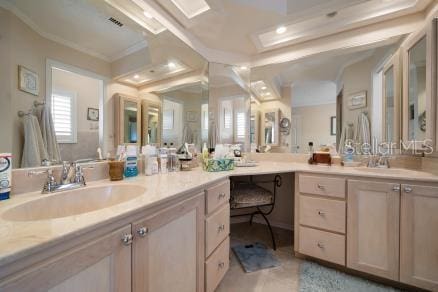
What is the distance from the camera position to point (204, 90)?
6.98 feet

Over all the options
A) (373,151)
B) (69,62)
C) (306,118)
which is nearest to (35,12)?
(69,62)

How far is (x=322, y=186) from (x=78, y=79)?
1780 millimetres

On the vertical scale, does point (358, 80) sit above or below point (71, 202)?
above

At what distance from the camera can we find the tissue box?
156cm

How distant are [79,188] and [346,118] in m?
2.28

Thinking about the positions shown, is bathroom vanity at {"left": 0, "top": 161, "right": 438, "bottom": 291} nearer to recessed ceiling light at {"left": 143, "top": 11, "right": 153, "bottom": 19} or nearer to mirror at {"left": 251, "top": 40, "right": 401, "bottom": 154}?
mirror at {"left": 251, "top": 40, "right": 401, "bottom": 154}

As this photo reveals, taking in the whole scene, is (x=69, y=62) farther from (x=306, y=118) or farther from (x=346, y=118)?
(x=346, y=118)

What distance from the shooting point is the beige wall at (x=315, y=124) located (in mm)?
2020

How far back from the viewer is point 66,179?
96 centimetres

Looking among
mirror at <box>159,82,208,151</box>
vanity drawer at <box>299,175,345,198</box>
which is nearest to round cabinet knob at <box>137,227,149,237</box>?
mirror at <box>159,82,208,151</box>

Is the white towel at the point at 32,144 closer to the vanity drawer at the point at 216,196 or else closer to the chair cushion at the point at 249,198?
the vanity drawer at the point at 216,196

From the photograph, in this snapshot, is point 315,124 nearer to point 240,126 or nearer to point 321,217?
point 240,126

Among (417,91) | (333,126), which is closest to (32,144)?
(333,126)

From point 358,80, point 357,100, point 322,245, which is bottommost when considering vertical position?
point 322,245
